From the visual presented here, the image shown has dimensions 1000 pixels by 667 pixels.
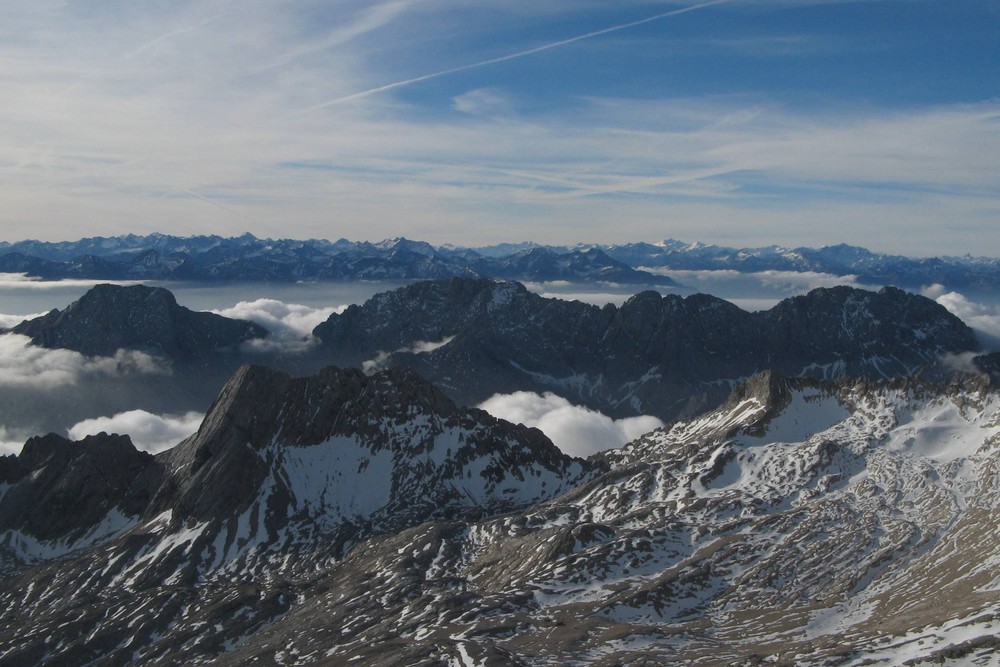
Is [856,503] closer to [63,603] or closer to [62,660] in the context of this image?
[62,660]

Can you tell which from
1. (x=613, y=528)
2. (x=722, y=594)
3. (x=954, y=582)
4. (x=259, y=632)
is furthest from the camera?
(x=613, y=528)

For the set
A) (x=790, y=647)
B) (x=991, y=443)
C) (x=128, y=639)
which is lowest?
(x=128, y=639)

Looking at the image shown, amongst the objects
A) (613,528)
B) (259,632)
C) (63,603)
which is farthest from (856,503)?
(63,603)

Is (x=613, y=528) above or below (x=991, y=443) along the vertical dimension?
below

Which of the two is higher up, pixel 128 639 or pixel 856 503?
pixel 856 503

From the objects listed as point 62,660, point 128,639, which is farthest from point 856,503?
point 62,660


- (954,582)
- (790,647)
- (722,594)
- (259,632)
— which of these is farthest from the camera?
(259,632)

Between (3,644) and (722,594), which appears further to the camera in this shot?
(3,644)

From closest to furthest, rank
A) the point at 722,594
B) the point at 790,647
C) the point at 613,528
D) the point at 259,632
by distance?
the point at 790,647, the point at 722,594, the point at 259,632, the point at 613,528

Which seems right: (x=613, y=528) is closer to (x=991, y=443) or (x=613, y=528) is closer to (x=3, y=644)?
(x=991, y=443)
